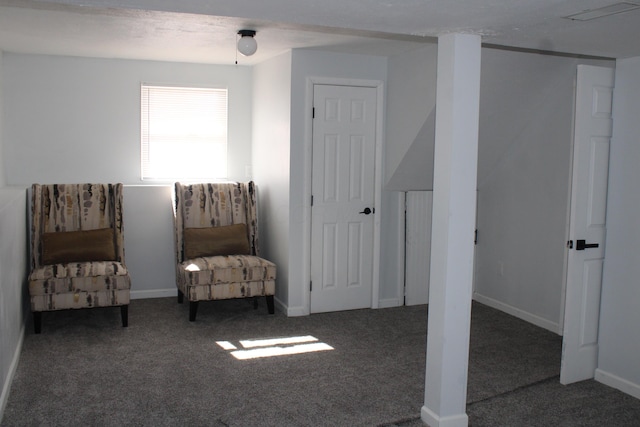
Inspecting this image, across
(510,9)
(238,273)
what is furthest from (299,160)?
(510,9)

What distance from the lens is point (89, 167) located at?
5.72 metres

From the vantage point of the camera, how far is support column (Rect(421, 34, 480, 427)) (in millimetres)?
3029

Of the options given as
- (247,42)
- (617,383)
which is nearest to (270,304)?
(247,42)

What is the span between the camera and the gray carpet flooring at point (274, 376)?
336cm

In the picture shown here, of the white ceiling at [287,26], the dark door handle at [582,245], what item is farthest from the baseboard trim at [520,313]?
the white ceiling at [287,26]

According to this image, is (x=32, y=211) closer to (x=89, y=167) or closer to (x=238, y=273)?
(x=89, y=167)

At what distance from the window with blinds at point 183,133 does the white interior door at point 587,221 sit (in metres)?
3.48

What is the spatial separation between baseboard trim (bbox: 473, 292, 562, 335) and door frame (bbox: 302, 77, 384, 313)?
3.29 feet

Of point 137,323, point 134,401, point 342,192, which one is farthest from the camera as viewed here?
point 342,192

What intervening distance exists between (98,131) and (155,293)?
5.21 ft

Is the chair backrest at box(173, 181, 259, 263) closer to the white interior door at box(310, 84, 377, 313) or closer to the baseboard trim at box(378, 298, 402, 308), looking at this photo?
the white interior door at box(310, 84, 377, 313)

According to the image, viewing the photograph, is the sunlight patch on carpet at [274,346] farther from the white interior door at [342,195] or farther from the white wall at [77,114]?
the white wall at [77,114]

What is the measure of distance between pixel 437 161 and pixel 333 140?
7.41 ft

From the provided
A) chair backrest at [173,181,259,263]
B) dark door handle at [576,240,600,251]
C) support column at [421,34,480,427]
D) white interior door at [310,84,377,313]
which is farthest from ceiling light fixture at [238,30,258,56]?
dark door handle at [576,240,600,251]
